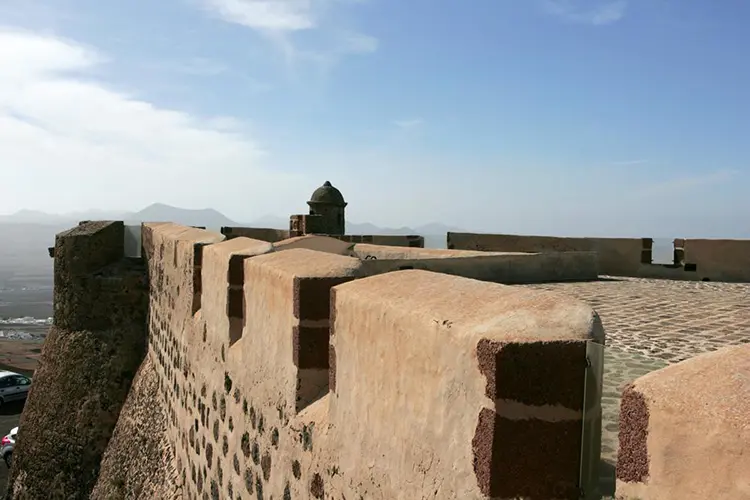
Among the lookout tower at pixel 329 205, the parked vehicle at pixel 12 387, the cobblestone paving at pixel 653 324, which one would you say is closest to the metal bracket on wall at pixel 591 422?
the cobblestone paving at pixel 653 324

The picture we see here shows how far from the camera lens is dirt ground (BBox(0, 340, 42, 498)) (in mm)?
21106

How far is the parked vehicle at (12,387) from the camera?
23469 millimetres

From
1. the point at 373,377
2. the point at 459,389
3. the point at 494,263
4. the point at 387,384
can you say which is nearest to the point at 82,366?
the point at 494,263

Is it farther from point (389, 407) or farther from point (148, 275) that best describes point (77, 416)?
point (389, 407)

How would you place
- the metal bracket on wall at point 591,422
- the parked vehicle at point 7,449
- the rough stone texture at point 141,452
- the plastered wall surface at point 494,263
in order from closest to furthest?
the metal bracket on wall at point 591,422 < the rough stone texture at point 141,452 < the plastered wall surface at point 494,263 < the parked vehicle at point 7,449

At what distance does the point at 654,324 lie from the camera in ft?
20.1

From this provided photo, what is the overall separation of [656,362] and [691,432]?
Answer: 363 centimetres

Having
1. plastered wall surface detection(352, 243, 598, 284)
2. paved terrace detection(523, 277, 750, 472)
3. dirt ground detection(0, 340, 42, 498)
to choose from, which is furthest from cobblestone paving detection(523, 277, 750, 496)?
dirt ground detection(0, 340, 42, 498)

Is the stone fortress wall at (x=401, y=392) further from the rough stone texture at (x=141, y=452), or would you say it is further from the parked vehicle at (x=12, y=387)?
the parked vehicle at (x=12, y=387)

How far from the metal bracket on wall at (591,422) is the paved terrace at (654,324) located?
3.20 ft

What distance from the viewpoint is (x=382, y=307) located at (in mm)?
2207

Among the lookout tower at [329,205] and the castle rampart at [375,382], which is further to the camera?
the lookout tower at [329,205]

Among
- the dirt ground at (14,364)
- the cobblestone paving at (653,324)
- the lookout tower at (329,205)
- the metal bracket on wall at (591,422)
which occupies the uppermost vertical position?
the lookout tower at (329,205)

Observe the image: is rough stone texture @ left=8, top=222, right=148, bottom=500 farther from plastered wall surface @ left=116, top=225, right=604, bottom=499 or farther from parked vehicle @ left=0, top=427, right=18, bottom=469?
parked vehicle @ left=0, top=427, right=18, bottom=469
